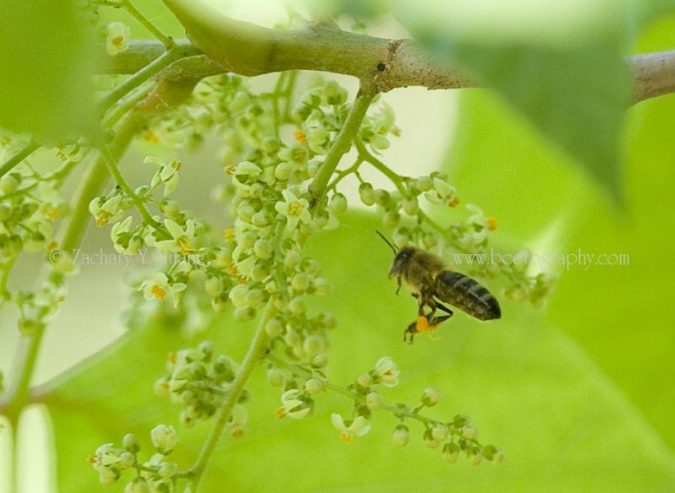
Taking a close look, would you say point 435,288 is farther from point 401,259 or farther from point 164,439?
point 164,439

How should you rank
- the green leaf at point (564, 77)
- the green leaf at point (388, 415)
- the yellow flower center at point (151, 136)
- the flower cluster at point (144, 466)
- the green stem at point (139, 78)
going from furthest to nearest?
the green leaf at point (388, 415), the yellow flower center at point (151, 136), the flower cluster at point (144, 466), the green stem at point (139, 78), the green leaf at point (564, 77)

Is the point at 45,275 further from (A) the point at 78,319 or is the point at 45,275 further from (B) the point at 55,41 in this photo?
Answer: (A) the point at 78,319

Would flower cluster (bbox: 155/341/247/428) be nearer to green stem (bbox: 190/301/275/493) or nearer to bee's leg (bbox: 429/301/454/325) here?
green stem (bbox: 190/301/275/493)

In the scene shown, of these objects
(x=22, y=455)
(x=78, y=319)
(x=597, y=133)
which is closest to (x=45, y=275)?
(x=22, y=455)

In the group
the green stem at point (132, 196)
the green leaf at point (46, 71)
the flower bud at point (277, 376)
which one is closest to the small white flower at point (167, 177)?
the green stem at point (132, 196)

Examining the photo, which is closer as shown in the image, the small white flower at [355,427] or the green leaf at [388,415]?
the small white flower at [355,427]

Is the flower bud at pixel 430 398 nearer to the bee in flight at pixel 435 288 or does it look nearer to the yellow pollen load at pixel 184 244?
the bee in flight at pixel 435 288
